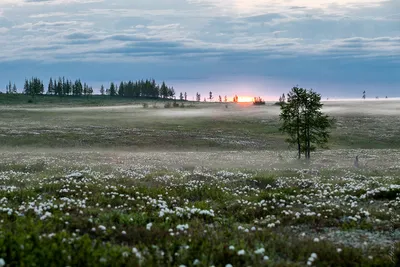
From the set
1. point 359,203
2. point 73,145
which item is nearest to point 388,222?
point 359,203

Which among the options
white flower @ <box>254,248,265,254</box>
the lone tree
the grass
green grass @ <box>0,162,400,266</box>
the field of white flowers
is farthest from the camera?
the grass

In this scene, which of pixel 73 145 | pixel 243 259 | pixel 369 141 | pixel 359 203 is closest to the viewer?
pixel 243 259

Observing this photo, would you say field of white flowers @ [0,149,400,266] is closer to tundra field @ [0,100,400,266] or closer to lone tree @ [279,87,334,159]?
tundra field @ [0,100,400,266]

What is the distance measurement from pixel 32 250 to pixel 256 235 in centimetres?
587

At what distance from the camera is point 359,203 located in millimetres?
17734

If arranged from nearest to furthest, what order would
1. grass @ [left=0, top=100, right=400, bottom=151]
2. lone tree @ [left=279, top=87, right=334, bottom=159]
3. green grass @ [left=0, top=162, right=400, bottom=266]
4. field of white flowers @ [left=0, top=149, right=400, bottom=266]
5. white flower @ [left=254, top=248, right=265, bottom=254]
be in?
green grass @ [left=0, top=162, right=400, bottom=266] < field of white flowers @ [left=0, top=149, right=400, bottom=266] < white flower @ [left=254, top=248, right=265, bottom=254] < lone tree @ [left=279, top=87, right=334, bottom=159] < grass @ [left=0, top=100, right=400, bottom=151]

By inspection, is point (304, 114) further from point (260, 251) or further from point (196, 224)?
point (260, 251)

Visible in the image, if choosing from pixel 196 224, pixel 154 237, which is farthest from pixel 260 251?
pixel 196 224

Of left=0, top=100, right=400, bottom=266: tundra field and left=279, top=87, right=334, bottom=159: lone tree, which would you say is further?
left=279, top=87, right=334, bottom=159: lone tree

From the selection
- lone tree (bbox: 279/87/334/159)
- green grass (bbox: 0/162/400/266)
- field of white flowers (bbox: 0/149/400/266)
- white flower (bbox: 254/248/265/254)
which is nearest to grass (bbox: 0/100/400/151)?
lone tree (bbox: 279/87/334/159)

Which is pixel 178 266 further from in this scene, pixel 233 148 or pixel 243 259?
pixel 233 148

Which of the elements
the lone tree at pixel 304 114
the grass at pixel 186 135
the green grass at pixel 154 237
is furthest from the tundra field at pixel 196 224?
the grass at pixel 186 135

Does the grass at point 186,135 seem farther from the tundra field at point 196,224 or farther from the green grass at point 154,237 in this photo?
the green grass at point 154,237

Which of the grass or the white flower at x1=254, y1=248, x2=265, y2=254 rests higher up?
the white flower at x1=254, y1=248, x2=265, y2=254
